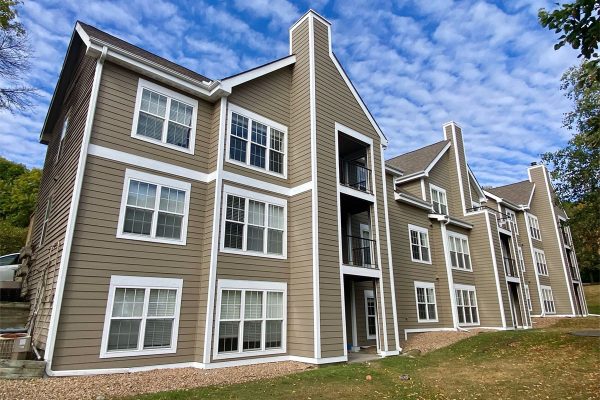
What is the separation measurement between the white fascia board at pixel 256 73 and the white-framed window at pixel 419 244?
10814 millimetres

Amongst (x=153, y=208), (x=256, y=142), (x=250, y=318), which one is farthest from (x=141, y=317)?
(x=256, y=142)

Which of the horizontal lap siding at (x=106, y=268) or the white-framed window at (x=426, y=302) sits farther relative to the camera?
the white-framed window at (x=426, y=302)

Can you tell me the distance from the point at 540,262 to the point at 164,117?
114ft

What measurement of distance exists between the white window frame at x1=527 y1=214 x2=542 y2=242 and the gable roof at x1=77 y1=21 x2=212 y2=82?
32329 millimetres

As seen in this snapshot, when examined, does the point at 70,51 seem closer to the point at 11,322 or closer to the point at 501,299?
the point at 11,322

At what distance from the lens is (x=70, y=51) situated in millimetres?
14234

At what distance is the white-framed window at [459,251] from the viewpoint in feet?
72.6

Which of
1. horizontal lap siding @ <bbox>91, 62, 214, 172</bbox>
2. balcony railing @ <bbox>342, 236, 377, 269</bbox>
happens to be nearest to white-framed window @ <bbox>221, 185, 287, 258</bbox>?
horizontal lap siding @ <bbox>91, 62, 214, 172</bbox>

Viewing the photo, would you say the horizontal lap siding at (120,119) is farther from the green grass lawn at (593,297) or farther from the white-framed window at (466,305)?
the green grass lawn at (593,297)

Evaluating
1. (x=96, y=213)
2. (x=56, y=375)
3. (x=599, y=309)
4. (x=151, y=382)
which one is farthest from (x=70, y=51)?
(x=599, y=309)

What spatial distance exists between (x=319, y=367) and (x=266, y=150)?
7.71 m

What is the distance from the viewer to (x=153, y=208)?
11.0 meters

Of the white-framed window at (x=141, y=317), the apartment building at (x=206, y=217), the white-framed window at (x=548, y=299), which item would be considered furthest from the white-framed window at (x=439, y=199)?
the white-framed window at (x=141, y=317)

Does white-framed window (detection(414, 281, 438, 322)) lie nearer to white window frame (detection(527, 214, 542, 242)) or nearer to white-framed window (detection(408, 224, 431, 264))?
white-framed window (detection(408, 224, 431, 264))
